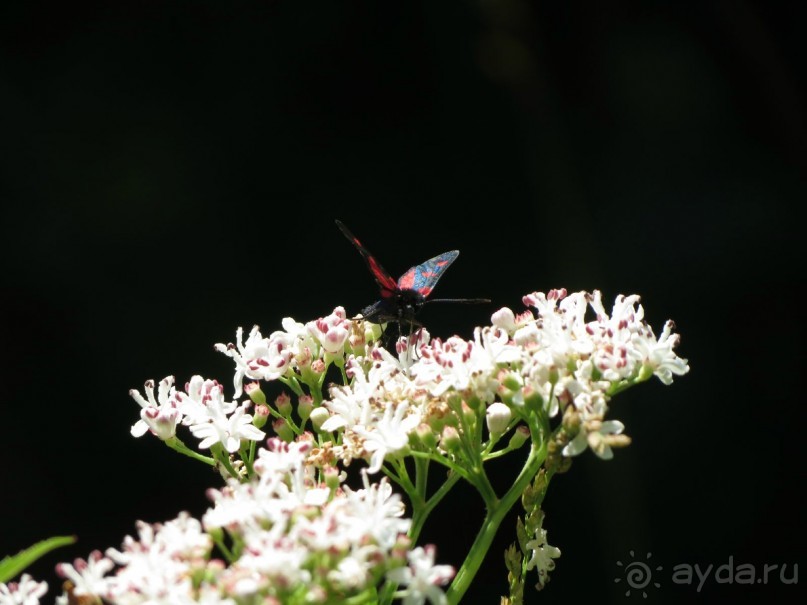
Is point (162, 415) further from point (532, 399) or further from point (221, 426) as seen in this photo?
point (532, 399)

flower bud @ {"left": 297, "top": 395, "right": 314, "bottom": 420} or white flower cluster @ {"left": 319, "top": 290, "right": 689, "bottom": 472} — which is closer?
white flower cluster @ {"left": 319, "top": 290, "right": 689, "bottom": 472}

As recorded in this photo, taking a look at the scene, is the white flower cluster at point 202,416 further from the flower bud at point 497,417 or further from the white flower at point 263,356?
the flower bud at point 497,417

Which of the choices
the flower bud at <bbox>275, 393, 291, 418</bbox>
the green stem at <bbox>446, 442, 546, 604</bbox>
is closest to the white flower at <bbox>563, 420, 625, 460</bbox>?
the green stem at <bbox>446, 442, 546, 604</bbox>

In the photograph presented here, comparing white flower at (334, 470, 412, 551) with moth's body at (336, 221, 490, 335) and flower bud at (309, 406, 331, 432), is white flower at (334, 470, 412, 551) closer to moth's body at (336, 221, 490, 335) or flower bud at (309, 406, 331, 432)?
flower bud at (309, 406, 331, 432)

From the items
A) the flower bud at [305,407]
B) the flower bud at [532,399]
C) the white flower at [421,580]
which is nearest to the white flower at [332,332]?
the flower bud at [305,407]

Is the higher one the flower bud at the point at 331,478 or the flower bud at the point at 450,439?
the flower bud at the point at 331,478
